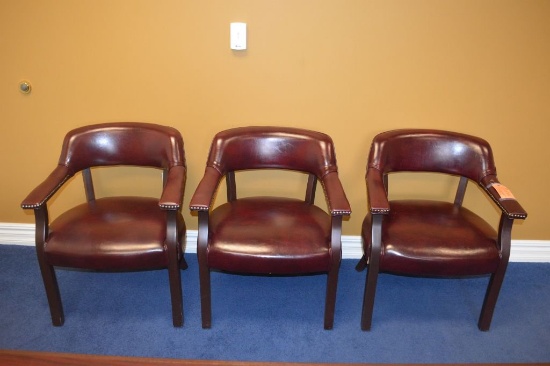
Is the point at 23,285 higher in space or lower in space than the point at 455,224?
lower

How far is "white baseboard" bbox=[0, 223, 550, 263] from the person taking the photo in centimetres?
240

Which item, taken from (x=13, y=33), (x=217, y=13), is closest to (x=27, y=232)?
(x=13, y=33)

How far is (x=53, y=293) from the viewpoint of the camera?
5.92 feet

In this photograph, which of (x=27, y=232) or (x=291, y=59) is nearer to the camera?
(x=291, y=59)

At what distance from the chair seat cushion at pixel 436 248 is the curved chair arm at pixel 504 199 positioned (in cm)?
16

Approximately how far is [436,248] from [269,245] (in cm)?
71

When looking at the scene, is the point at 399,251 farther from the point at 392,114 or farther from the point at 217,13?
the point at 217,13

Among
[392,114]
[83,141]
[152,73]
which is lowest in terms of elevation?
[83,141]

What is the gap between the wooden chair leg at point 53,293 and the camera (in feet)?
5.73

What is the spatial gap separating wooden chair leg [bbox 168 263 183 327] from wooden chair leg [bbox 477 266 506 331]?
1393mm

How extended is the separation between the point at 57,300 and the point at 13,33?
1.33m

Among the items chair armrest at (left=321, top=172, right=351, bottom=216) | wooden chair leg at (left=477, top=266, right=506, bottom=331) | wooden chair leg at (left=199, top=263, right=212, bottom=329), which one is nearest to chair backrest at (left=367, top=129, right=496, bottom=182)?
chair armrest at (left=321, top=172, right=351, bottom=216)

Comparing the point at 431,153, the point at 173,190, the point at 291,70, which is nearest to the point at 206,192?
the point at 173,190

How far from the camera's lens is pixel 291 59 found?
2014mm
